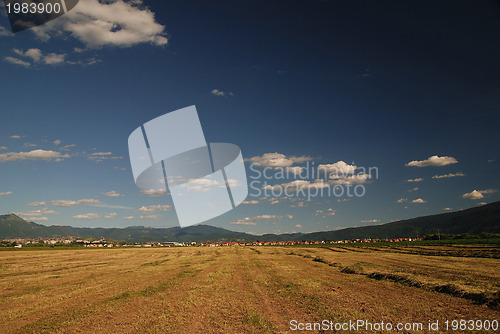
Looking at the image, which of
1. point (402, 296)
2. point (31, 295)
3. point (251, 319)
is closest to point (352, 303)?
point (402, 296)

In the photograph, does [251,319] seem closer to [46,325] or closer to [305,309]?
[305,309]

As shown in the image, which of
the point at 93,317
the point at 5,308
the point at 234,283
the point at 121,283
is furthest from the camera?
the point at 121,283

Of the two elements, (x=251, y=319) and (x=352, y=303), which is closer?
(x=251, y=319)

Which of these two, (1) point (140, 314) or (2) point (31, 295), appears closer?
(1) point (140, 314)

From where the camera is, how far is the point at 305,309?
12.1m

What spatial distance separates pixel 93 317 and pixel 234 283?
9.80 meters

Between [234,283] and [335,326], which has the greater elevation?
[335,326]

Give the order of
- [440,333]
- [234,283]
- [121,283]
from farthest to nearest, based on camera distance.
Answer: [121,283] < [234,283] < [440,333]

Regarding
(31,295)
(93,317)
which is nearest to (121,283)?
(31,295)

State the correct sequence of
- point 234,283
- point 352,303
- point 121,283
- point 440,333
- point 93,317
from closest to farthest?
point 440,333
point 93,317
point 352,303
point 234,283
point 121,283

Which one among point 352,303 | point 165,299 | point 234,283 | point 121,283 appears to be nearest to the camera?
point 352,303

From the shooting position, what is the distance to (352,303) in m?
12.8

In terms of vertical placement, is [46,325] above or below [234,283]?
above

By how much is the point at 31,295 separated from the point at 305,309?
1669 centimetres
